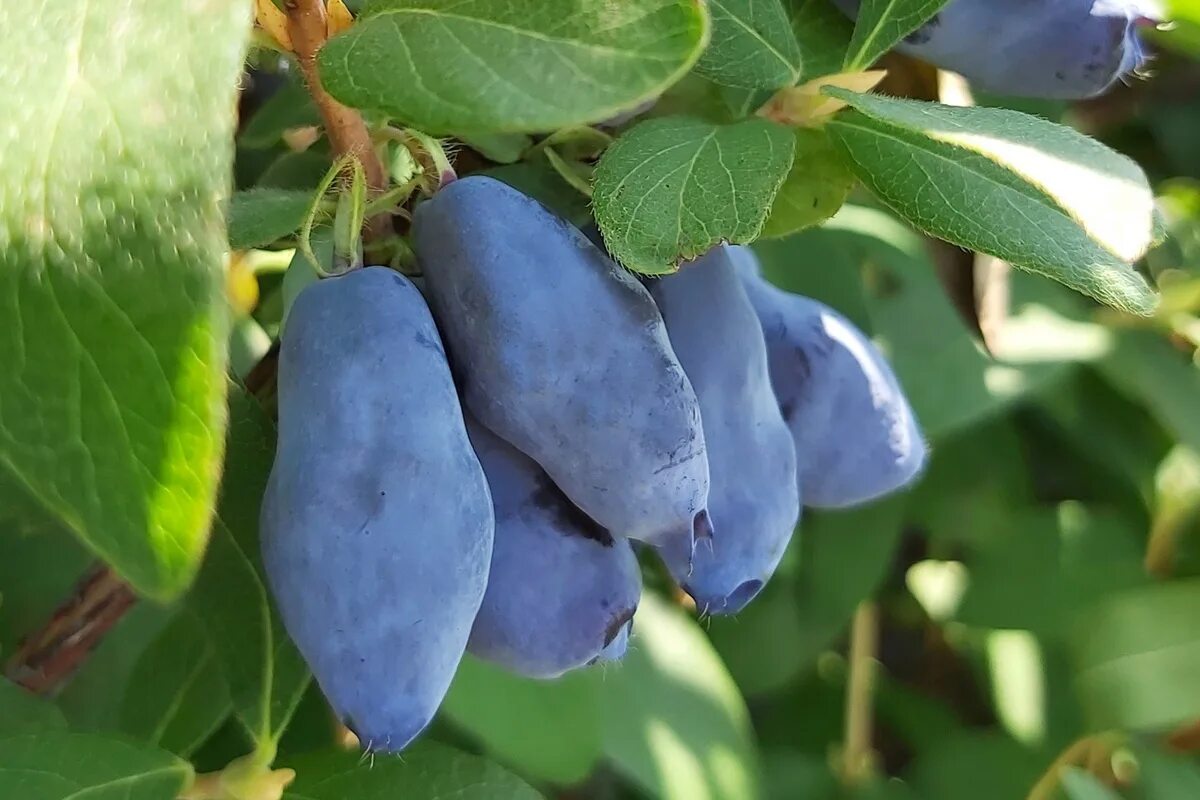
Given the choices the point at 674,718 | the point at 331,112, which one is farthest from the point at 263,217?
the point at 674,718

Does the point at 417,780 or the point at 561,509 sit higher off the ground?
the point at 561,509

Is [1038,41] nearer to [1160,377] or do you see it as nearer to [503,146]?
[503,146]

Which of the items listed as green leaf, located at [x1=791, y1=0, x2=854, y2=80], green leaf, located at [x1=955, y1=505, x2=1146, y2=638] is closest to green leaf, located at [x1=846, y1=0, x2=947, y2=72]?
green leaf, located at [x1=791, y1=0, x2=854, y2=80]

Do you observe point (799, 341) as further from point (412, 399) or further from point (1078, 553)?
point (1078, 553)

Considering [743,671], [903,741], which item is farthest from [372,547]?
[903,741]

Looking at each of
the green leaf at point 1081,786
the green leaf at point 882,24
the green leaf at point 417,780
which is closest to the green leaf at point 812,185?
the green leaf at point 882,24

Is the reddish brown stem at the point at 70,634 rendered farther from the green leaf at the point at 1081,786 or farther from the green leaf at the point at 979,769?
the green leaf at the point at 979,769

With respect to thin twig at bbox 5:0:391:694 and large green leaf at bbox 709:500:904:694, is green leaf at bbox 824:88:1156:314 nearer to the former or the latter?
thin twig at bbox 5:0:391:694
